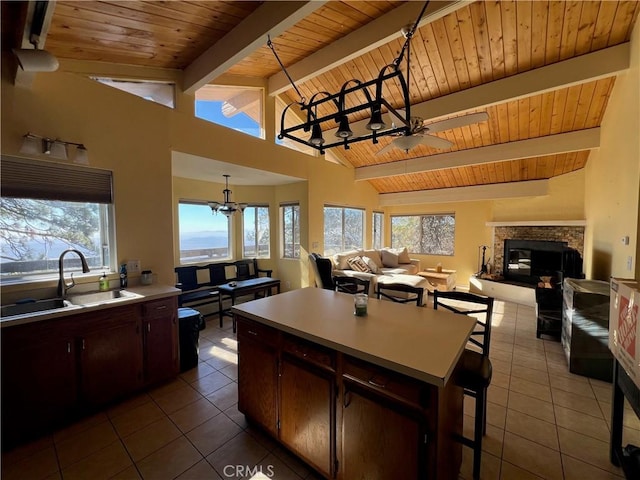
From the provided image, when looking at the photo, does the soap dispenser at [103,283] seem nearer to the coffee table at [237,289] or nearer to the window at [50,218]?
the window at [50,218]

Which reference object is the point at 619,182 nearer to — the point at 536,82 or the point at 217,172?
the point at 536,82

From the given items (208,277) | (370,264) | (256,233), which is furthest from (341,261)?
(208,277)

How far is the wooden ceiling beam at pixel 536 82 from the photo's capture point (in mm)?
2855

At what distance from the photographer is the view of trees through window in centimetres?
228

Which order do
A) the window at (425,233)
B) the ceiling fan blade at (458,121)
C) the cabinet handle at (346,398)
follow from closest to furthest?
the cabinet handle at (346,398)
the ceiling fan blade at (458,121)
the window at (425,233)

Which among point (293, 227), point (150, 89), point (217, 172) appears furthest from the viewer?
point (293, 227)

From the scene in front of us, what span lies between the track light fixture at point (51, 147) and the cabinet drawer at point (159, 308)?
143cm

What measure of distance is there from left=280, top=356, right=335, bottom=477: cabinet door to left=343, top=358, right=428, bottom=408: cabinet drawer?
0.17m

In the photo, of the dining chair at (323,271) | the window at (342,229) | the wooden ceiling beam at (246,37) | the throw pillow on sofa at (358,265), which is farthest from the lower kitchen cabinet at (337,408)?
the window at (342,229)

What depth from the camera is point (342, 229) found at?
664 centimetres

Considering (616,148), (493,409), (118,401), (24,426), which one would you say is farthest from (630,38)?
(24,426)

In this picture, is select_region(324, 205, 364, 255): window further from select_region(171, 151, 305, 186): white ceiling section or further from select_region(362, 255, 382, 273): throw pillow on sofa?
select_region(171, 151, 305, 186): white ceiling section

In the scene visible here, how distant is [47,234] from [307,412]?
2.79m

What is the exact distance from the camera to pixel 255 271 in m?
5.57
